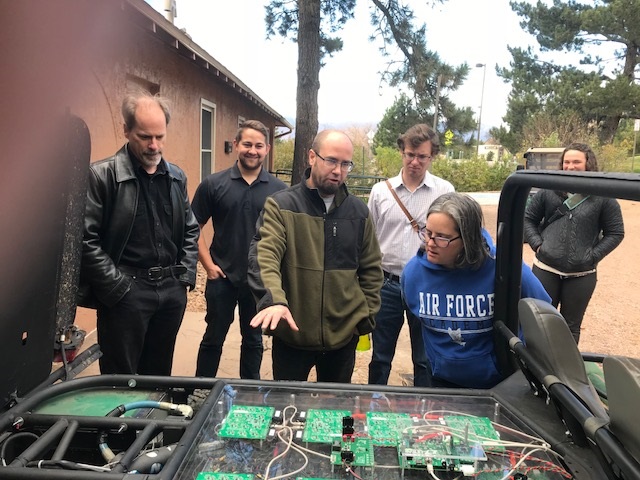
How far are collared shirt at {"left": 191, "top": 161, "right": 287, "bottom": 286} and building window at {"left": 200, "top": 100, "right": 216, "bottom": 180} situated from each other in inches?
175

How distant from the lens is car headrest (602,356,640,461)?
41.2 inches

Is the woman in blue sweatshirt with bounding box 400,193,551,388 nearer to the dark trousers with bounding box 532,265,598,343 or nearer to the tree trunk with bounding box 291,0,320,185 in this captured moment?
the dark trousers with bounding box 532,265,598,343

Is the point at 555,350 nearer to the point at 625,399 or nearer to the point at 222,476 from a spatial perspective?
the point at 625,399

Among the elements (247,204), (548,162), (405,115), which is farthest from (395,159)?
(247,204)

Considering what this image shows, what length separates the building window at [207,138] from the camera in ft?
26.0

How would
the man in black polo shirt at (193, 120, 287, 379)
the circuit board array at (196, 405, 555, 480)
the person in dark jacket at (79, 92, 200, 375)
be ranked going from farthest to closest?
the man in black polo shirt at (193, 120, 287, 379) → the person in dark jacket at (79, 92, 200, 375) → the circuit board array at (196, 405, 555, 480)

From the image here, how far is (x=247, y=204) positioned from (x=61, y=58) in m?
2.38

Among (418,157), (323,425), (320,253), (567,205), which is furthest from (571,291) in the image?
(323,425)

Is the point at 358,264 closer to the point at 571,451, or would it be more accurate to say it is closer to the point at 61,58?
the point at 571,451

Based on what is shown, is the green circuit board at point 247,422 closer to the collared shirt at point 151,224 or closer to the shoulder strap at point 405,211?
the collared shirt at point 151,224

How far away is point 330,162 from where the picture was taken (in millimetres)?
2492

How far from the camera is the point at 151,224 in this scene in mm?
2619

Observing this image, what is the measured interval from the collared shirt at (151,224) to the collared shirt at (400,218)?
1399mm

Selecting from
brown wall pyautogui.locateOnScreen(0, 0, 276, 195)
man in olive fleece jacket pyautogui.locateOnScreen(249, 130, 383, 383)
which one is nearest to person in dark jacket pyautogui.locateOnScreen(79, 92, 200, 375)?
brown wall pyautogui.locateOnScreen(0, 0, 276, 195)
